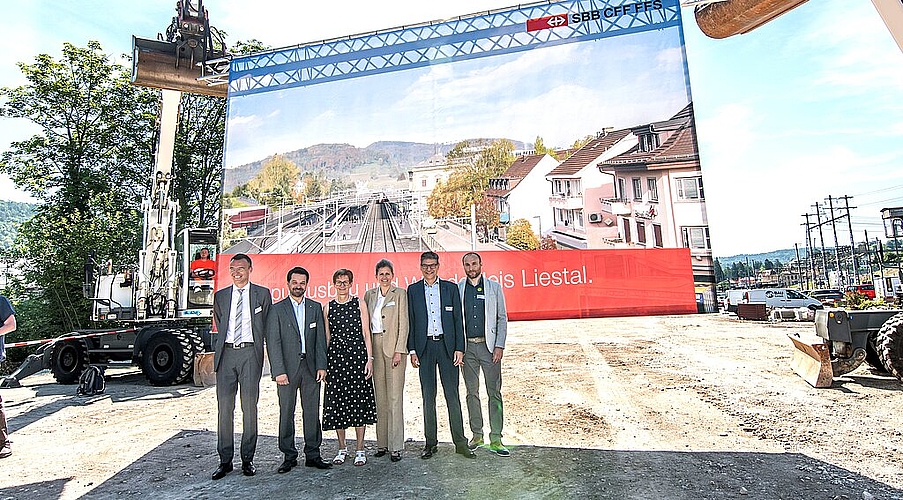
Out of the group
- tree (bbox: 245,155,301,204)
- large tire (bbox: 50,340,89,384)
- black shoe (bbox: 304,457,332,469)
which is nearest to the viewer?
black shoe (bbox: 304,457,332,469)

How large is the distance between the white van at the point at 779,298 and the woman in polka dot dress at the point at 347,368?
64.3ft

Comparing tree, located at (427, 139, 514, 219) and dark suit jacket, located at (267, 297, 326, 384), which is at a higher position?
tree, located at (427, 139, 514, 219)

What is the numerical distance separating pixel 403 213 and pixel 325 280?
2343mm

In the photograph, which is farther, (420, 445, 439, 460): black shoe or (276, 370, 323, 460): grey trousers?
(420, 445, 439, 460): black shoe

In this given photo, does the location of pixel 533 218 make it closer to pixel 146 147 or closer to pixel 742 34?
pixel 742 34

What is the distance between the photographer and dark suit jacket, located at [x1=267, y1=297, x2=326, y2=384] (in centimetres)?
409

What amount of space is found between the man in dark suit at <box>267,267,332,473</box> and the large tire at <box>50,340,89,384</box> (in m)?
7.12

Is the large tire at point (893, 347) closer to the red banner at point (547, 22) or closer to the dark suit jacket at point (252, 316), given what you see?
the red banner at point (547, 22)

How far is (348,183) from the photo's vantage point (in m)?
8.36

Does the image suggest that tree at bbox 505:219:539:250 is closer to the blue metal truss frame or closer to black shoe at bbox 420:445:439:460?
the blue metal truss frame

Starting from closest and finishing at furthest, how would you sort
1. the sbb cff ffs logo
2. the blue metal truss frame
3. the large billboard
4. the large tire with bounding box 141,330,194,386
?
the large billboard < the sbb cff ffs logo < the blue metal truss frame < the large tire with bounding box 141,330,194,386

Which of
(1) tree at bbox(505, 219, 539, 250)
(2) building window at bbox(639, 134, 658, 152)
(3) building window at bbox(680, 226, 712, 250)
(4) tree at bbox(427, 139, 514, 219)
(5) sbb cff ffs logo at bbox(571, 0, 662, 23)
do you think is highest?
(5) sbb cff ffs logo at bbox(571, 0, 662, 23)

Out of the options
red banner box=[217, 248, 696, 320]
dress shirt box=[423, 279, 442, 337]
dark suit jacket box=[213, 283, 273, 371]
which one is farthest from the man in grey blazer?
dark suit jacket box=[213, 283, 273, 371]

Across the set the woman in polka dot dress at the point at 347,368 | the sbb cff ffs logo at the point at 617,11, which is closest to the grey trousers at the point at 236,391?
the woman in polka dot dress at the point at 347,368
